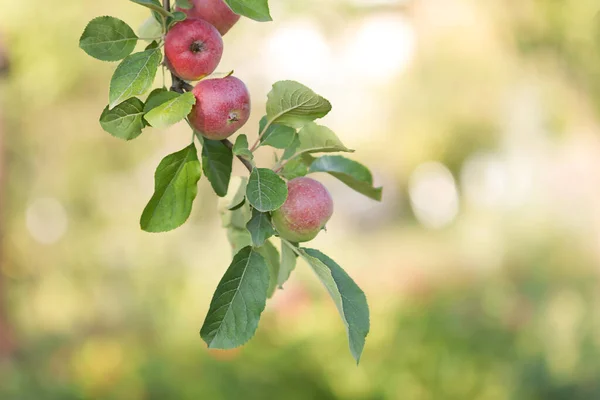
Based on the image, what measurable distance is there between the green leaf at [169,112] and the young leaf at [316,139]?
5.2 inches

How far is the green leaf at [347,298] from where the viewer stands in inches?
21.0

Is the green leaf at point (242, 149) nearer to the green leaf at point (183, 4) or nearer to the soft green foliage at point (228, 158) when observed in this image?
the soft green foliage at point (228, 158)

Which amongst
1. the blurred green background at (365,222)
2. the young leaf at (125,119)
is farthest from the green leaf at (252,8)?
the blurred green background at (365,222)

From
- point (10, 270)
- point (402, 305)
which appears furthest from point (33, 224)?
point (402, 305)

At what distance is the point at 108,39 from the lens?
576mm

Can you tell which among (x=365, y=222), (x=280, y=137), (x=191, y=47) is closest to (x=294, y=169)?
(x=280, y=137)

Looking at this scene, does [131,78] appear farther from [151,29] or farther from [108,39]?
[151,29]

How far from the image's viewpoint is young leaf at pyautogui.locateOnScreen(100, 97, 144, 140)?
21.6 inches

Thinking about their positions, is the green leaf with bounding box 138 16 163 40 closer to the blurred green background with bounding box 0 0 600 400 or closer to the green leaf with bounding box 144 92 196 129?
the green leaf with bounding box 144 92 196 129

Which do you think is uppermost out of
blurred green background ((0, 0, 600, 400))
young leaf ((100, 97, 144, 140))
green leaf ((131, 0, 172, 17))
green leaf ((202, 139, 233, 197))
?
green leaf ((131, 0, 172, 17))

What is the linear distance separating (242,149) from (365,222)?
295 inches

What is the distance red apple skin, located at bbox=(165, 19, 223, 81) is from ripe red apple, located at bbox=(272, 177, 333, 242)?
13 cm

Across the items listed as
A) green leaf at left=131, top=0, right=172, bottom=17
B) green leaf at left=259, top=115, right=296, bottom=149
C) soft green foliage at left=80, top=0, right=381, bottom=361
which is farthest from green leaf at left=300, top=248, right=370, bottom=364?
green leaf at left=131, top=0, right=172, bottom=17

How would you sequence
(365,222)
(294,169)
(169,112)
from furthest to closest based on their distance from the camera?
(365,222)
(294,169)
(169,112)
